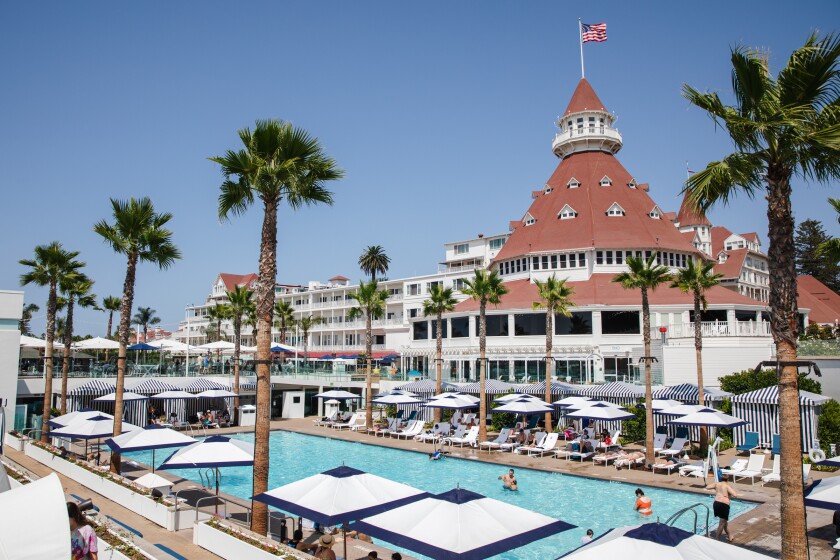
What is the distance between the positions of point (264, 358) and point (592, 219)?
4157 cm

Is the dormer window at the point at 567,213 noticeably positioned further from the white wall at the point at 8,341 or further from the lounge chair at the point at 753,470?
the white wall at the point at 8,341

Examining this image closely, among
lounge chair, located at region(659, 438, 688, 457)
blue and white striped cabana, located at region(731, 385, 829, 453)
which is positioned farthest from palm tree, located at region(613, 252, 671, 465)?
blue and white striped cabana, located at region(731, 385, 829, 453)

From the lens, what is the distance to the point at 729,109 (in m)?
9.77

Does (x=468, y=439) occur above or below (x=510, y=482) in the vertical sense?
above

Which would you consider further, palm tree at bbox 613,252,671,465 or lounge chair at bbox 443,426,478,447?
lounge chair at bbox 443,426,478,447

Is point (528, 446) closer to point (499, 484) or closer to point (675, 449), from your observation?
point (499, 484)

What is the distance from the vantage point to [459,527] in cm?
873

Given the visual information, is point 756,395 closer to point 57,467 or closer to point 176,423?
point 57,467

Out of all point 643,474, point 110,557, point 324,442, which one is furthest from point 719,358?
point 110,557

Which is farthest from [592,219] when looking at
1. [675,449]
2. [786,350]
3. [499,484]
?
[786,350]

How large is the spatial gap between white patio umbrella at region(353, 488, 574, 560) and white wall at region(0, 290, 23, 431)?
22.8 meters

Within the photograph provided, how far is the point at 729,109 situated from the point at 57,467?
73.6ft

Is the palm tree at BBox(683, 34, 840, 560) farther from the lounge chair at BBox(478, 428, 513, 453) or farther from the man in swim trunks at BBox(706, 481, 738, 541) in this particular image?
the lounge chair at BBox(478, 428, 513, 453)

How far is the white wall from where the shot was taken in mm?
25672
